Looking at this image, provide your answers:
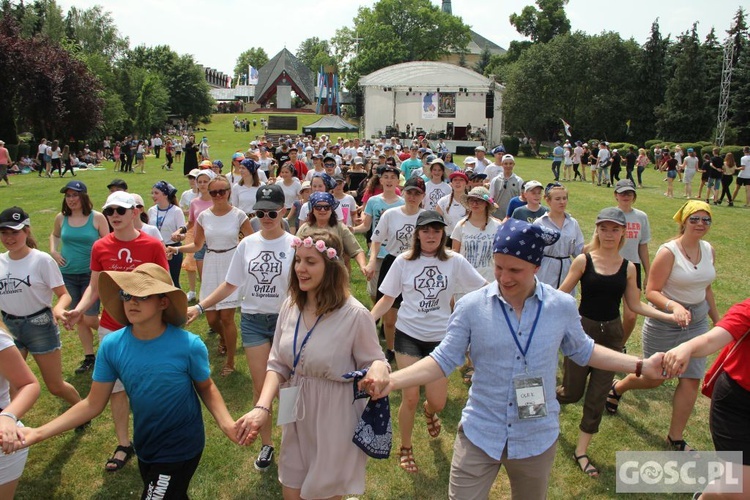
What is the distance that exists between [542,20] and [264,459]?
78.2 m

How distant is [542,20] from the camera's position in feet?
240

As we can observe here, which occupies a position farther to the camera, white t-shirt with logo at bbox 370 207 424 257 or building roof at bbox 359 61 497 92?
building roof at bbox 359 61 497 92

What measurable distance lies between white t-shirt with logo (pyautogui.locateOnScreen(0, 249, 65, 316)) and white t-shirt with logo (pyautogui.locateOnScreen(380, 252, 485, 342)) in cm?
278

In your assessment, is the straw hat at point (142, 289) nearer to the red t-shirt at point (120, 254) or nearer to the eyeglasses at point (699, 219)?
the red t-shirt at point (120, 254)

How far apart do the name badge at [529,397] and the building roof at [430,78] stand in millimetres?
45319

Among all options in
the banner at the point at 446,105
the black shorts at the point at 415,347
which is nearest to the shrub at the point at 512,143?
the banner at the point at 446,105

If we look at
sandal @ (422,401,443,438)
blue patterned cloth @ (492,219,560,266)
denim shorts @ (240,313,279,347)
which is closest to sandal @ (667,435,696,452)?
sandal @ (422,401,443,438)

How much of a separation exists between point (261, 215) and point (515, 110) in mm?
51452

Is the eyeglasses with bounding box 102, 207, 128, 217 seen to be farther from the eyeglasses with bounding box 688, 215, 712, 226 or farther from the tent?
the tent

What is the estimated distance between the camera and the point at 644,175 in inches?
1275

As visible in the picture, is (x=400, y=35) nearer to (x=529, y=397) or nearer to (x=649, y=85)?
(x=649, y=85)

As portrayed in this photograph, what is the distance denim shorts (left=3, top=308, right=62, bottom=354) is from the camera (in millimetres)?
4723

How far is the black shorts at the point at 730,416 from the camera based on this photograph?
10.7 feet

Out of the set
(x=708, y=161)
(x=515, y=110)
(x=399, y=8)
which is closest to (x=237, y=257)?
(x=708, y=161)
